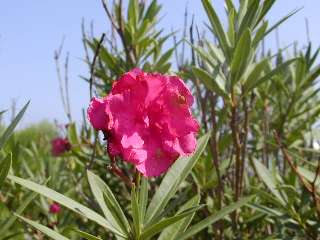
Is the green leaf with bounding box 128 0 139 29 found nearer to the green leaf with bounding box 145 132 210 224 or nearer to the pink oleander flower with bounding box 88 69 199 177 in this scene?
the green leaf with bounding box 145 132 210 224

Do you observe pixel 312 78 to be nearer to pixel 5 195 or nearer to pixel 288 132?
pixel 288 132

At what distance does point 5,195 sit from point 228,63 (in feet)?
3.39

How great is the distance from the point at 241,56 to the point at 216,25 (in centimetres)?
10

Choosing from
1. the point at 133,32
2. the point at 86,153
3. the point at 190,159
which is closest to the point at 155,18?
the point at 133,32

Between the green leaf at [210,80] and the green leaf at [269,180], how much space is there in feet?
0.97

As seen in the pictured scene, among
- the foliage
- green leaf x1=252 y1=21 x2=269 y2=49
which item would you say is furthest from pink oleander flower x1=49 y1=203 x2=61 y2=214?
green leaf x1=252 y1=21 x2=269 y2=49

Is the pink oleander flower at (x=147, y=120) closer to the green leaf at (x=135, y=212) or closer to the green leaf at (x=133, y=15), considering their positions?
the green leaf at (x=135, y=212)

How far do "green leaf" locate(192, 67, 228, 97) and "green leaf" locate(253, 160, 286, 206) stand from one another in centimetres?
30

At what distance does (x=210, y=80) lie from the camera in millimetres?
1275

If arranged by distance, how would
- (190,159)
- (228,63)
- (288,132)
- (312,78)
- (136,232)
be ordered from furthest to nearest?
(288,132)
(312,78)
(228,63)
(190,159)
(136,232)

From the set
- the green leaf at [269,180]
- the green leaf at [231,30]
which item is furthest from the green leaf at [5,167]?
the green leaf at [269,180]

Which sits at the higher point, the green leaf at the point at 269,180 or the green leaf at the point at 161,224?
the green leaf at the point at 161,224

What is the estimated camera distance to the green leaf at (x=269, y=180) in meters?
1.48

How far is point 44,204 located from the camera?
193cm
